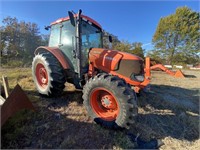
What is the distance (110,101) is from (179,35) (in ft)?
83.5

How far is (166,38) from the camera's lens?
24.6 m

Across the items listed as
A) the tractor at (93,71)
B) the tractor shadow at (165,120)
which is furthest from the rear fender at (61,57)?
the tractor shadow at (165,120)

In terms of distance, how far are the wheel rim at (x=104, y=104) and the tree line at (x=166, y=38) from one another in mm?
17784

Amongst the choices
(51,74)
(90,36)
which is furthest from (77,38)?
(51,74)

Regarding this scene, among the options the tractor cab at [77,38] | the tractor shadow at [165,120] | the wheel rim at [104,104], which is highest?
the tractor cab at [77,38]

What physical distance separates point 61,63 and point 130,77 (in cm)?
171

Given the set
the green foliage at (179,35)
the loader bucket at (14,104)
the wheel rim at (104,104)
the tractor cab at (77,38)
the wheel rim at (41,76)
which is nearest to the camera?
the loader bucket at (14,104)

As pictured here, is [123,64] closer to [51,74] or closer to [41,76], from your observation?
[51,74]

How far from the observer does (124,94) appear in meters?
2.59

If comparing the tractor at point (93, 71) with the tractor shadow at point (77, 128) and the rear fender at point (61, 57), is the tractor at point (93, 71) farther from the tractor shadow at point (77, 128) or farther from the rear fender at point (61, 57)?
the tractor shadow at point (77, 128)

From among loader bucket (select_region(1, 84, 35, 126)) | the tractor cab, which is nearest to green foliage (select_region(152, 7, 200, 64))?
the tractor cab

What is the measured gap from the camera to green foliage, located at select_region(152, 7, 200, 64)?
23.3m

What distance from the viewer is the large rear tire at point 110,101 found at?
2.57 m

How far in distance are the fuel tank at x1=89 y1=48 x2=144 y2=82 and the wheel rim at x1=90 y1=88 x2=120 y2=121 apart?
69cm
